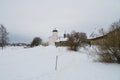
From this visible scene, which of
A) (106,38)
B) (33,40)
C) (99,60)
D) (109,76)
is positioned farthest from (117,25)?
(33,40)

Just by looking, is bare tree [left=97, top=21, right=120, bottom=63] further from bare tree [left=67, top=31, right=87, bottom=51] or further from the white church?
the white church

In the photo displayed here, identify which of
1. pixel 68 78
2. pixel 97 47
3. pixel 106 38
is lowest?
pixel 68 78

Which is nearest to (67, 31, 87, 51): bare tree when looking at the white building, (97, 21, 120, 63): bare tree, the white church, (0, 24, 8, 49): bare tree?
(97, 21, 120, 63): bare tree

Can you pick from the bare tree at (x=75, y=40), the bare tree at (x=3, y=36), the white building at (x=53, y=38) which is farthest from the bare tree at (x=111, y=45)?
the white building at (x=53, y=38)

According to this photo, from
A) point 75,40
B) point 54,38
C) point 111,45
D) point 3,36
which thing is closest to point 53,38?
point 54,38

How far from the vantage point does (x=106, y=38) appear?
473 inches

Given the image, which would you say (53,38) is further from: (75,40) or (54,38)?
(75,40)

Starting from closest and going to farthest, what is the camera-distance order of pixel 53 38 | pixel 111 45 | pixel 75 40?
pixel 111 45 → pixel 75 40 → pixel 53 38

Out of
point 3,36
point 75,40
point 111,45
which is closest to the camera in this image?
point 111,45

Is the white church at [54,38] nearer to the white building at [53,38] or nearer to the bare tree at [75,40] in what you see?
the white building at [53,38]

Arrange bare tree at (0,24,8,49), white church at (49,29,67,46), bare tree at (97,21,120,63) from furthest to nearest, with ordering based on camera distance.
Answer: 1. white church at (49,29,67,46)
2. bare tree at (0,24,8,49)
3. bare tree at (97,21,120,63)

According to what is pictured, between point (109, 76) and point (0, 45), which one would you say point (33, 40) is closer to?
point (0, 45)

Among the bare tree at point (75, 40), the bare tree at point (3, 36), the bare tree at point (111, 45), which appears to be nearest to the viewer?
the bare tree at point (111, 45)

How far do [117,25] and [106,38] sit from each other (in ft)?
4.49
